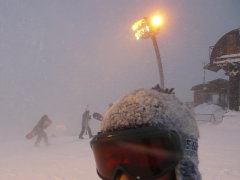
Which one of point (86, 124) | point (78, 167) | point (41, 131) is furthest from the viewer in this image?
point (86, 124)

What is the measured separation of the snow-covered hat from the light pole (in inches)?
341

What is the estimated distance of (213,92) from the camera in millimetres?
35031

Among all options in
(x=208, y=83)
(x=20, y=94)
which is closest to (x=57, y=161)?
(x=208, y=83)

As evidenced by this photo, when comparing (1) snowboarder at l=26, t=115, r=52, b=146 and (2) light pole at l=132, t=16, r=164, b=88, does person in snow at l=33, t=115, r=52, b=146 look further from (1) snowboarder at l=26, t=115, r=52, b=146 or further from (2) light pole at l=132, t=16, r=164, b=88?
(2) light pole at l=132, t=16, r=164, b=88

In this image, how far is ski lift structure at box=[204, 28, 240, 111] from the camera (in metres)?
21.2

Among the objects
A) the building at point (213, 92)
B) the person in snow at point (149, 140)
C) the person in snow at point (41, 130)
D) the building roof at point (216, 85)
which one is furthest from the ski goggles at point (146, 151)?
the building roof at point (216, 85)

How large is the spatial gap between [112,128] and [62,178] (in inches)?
200

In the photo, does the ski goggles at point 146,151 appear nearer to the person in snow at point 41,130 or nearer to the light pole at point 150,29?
the light pole at point 150,29

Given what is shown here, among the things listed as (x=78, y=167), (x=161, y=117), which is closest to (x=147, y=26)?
(x=78, y=167)

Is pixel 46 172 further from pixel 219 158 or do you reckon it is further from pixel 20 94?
pixel 20 94

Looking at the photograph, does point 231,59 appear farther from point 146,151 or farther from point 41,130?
point 146,151

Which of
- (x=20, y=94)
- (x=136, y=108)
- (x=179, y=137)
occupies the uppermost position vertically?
(x=136, y=108)

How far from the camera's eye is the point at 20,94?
192750 millimetres

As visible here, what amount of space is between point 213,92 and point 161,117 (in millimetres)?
35883
